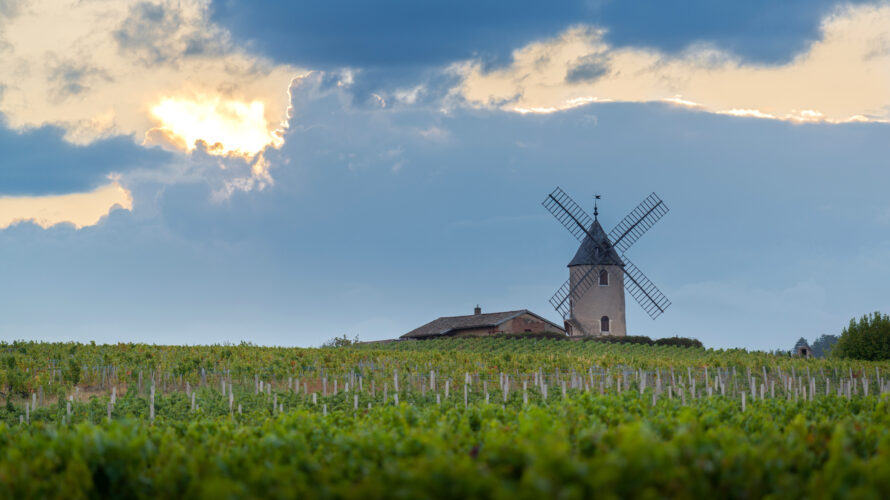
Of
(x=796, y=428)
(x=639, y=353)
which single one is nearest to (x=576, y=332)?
(x=639, y=353)

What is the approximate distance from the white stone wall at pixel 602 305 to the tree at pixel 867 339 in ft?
60.2

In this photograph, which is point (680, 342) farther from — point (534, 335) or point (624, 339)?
point (534, 335)

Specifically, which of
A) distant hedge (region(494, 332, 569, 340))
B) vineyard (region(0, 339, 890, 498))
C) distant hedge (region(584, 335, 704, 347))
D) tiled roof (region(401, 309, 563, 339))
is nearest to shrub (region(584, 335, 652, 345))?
distant hedge (region(584, 335, 704, 347))

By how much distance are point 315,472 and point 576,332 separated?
6833 centimetres

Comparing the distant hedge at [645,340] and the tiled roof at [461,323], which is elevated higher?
the tiled roof at [461,323]

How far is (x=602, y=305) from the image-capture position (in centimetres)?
7400

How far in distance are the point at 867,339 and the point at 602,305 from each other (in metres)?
21.7

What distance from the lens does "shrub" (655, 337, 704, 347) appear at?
71.9 meters

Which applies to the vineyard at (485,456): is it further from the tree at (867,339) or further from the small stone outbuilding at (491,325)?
the small stone outbuilding at (491,325)

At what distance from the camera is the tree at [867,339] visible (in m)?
60.5

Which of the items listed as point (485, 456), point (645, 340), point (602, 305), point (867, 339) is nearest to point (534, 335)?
point (602, 305)

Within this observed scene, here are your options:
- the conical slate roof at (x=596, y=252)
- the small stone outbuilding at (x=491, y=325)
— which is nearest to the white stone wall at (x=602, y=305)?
the conical slate roof at (x=596, y=252)

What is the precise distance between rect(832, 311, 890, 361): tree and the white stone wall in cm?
1835

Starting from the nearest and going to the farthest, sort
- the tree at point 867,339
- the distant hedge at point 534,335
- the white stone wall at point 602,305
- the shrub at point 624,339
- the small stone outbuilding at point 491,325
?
the tree at point 867,339 < the shrub at point 624,339 < the distant hedge at point 534,335 < the white stone wall at point 602,305 < the small stone outbuilding at point 491,325
